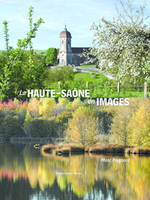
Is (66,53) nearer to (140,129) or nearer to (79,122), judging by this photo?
(79,122)

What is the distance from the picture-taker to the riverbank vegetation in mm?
20547

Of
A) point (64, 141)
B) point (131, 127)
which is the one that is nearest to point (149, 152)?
point (131, 127)

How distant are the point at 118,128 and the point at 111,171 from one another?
564 cm

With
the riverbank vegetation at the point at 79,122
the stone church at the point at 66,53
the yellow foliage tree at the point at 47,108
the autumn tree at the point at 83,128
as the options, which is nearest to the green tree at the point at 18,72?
the riverbank vegetation at the point at 79,122

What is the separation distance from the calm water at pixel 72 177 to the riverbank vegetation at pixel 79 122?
216cm

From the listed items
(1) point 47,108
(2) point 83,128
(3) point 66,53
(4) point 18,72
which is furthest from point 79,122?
(3) point 66,53

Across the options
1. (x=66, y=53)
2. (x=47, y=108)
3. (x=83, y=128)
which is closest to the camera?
(x=83, y=128)

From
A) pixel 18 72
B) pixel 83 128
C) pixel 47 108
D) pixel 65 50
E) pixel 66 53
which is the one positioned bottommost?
pixel 83 128

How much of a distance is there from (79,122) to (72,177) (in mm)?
6933

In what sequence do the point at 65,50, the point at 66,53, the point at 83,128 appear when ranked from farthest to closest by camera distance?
1. the point at 65,50
2. the point at 66,53
3. the point at 83,128

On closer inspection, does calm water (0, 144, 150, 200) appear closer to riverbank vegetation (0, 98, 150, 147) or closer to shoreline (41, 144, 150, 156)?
shoreline (41, 144, 150, 156)

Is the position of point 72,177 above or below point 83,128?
below

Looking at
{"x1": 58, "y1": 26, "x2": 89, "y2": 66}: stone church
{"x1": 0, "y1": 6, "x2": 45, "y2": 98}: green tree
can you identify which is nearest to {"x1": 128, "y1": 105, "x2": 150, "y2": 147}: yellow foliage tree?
{"x1": 0, "y1": 6, "x2": 45, "y2": 98}: green tree

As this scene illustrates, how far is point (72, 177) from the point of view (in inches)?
565
